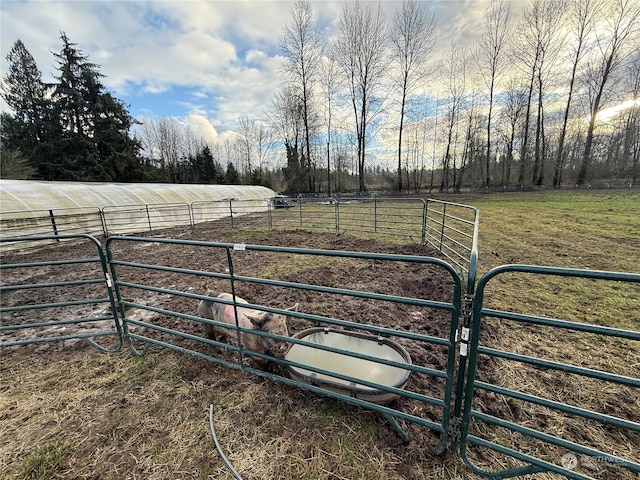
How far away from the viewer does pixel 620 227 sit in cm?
904

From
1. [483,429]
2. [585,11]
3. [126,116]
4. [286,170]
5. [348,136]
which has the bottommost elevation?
[483,429]

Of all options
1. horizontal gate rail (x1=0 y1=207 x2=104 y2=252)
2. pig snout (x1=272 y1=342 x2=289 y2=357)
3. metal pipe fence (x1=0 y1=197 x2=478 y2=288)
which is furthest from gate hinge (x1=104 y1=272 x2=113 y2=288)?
horizontal gate rail (x1=0 y1=207 x2=104 y2=252)

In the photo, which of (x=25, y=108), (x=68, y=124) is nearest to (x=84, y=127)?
(x=68, y=124)

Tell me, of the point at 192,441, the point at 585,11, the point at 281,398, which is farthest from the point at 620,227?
the point at 585,11

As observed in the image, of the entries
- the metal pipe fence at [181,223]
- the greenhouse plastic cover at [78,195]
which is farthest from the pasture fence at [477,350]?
the greenhouse plastic cover at [78,195]

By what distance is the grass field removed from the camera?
1786 millimetres

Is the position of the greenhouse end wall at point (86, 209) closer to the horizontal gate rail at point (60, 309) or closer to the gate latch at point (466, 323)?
the horizontal gate rail at point (60, 309)

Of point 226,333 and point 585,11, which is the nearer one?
point 226,333

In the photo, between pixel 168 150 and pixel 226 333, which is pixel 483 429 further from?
pixel 168 150

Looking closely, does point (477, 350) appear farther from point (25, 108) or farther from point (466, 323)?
point (25, 108)

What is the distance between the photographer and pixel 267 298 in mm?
4383

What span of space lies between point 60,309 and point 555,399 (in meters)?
6.69

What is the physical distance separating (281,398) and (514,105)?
35426mm

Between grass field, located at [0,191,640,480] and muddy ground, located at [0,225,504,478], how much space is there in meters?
0.13
